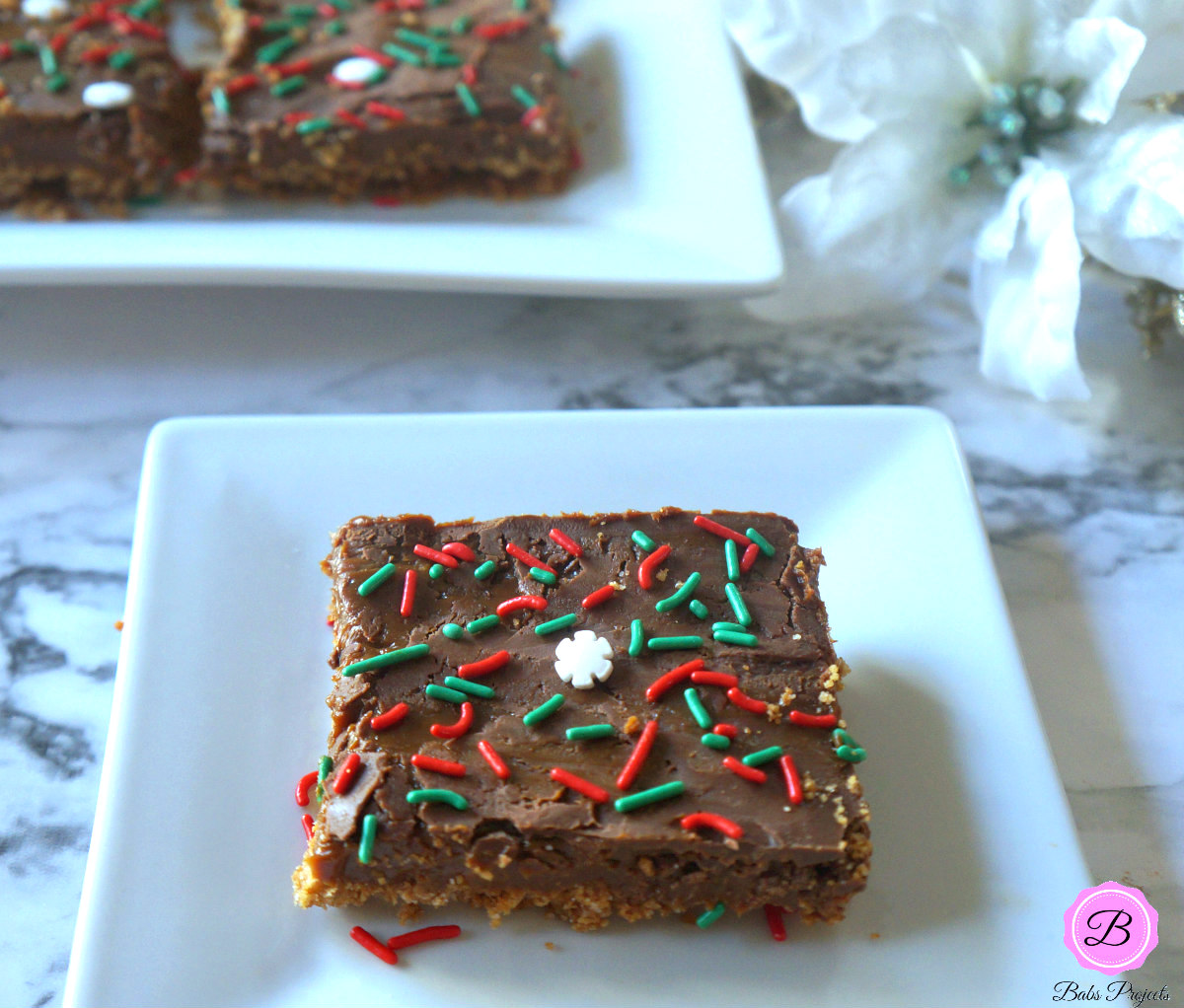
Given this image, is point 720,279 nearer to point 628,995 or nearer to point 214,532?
point 214,532

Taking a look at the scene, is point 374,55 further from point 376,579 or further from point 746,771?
point 746,771

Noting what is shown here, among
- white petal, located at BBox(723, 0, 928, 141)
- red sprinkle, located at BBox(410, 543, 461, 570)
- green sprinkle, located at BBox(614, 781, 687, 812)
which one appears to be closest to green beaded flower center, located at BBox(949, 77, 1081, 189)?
white petal, located at BBox(723, 0, 928, 141)

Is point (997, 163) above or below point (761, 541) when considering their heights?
above

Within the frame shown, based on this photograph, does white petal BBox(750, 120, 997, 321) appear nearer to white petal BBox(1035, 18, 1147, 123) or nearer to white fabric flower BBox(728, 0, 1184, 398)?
white fabric flower BBox(728, 0, 1184, 398)

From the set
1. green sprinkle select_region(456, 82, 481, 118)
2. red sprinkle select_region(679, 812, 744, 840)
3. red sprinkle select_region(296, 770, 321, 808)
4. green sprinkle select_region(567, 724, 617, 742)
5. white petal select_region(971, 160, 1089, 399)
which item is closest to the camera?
red sprinkle select_region(679, 812, 744, 840)

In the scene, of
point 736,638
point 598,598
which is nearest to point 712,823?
point 736,638

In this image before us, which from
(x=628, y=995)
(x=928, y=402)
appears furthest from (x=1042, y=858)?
(x=928, y=402)
